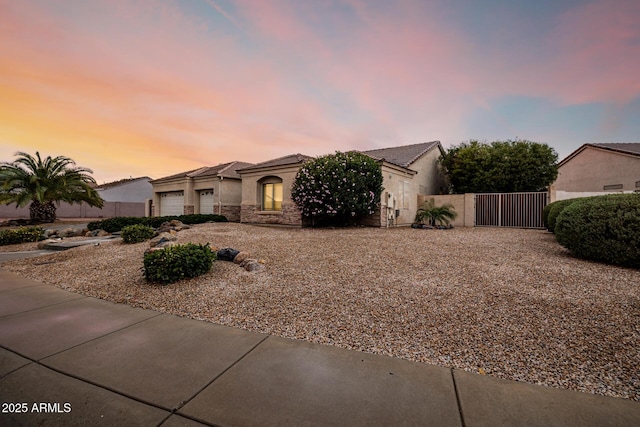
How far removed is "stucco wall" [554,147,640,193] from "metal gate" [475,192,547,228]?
3206 millimetres

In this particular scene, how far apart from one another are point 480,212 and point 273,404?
55.2 feet

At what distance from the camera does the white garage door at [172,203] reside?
66.7ft

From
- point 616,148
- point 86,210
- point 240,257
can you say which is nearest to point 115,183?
point 86,210

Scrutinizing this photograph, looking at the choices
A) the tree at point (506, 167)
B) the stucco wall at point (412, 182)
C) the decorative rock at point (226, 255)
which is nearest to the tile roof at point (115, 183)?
the stucco wall at point (412, 182)

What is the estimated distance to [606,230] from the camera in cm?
555

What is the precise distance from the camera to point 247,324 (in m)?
3.37

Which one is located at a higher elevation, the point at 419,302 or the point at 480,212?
the point at 480,212

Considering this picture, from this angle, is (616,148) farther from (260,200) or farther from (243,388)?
(243,388)

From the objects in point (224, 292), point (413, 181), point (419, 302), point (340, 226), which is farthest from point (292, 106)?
point (419, 302)

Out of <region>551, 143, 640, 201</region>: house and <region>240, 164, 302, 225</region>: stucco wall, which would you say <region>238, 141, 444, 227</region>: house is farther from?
<region>551, 143, 640, 201</region>: house

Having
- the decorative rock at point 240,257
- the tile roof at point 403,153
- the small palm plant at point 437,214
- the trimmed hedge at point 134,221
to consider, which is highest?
the tile roof at point 403,153

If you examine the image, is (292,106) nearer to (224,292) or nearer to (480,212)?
(224,292)

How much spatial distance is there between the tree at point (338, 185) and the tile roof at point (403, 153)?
15.1 ft

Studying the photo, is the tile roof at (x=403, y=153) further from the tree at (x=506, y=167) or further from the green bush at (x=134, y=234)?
the green bush at (x=134, y=234)
